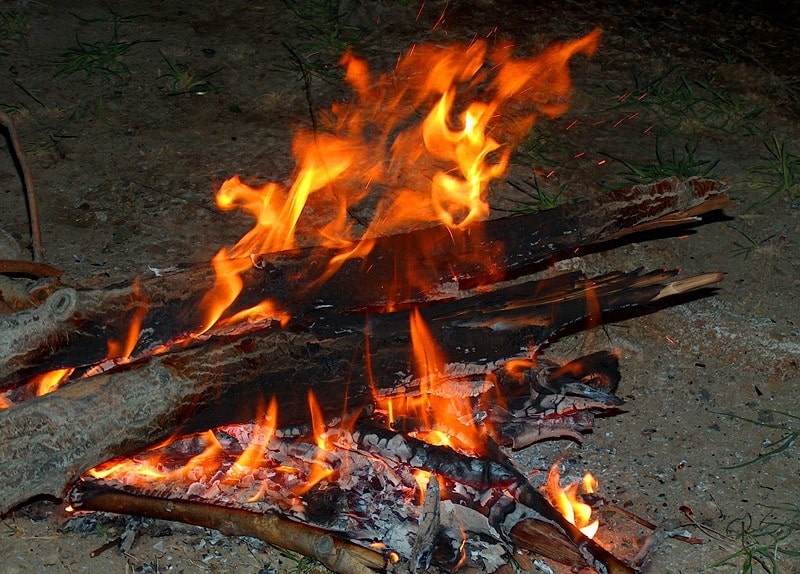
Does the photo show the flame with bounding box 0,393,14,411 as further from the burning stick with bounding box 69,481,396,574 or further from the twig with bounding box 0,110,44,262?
the twig with bounding box 0,110,44,262

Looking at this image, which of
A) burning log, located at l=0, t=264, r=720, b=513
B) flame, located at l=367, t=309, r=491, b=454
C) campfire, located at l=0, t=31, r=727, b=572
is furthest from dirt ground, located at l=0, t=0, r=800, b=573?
burning log, located at l=0, t=264, r=720, b=513

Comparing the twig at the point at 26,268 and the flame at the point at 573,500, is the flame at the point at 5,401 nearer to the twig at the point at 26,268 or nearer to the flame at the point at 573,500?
the twig at the point at 26,268

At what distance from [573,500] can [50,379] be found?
5.78 ft

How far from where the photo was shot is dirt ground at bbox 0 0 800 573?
297cm

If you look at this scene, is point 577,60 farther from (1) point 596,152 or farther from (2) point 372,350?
(2) point 372,350

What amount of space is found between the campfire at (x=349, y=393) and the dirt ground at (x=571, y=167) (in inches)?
7.5

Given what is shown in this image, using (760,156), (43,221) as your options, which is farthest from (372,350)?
(760,156)

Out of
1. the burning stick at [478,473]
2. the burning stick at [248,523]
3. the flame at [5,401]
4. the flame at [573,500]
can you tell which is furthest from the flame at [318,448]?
the flame at [5,401]

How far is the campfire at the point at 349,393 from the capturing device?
255 cm

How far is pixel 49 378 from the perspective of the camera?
281cm

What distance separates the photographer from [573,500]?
2959 mm

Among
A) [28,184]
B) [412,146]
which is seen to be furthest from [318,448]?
[412,146]

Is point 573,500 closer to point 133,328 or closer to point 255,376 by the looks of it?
point 255,376

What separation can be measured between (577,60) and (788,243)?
2.05 meters
